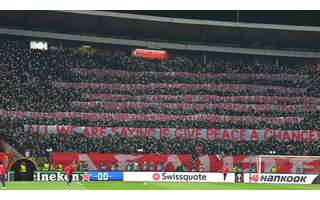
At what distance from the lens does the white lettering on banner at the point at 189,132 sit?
50781mm

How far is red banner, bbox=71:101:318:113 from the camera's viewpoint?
188ft

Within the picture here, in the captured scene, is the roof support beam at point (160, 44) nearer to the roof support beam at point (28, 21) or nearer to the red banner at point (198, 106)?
the roof support beam at point (28, 21)

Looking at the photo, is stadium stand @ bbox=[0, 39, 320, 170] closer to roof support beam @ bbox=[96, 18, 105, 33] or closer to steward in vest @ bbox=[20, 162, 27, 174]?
roof support beam @ bbox=[96, 18, 105, 33]

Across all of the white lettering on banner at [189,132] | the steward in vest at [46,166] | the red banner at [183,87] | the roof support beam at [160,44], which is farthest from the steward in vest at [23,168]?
the roof support beam at [160,44]

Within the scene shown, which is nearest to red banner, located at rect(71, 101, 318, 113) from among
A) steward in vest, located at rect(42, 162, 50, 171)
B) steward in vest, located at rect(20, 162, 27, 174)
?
steward in vest, located at rect(42, 162, 50, 171)

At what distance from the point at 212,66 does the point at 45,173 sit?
32757 millimetres

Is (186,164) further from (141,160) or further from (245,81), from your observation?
(245,81)

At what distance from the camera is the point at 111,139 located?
163 ft

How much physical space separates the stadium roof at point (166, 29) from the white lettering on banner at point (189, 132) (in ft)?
55.8

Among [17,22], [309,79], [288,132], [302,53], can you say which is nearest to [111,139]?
[288,132]

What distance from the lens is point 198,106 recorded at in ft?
193
